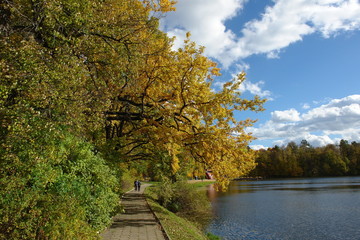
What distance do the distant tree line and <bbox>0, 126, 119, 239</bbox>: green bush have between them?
3320 inches

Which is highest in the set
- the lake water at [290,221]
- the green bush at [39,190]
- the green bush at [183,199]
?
the green bush at [39,190]

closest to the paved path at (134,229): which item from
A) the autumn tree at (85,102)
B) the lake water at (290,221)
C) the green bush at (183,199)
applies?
the autumn tree at (85,102)

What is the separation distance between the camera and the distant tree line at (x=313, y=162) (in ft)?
291

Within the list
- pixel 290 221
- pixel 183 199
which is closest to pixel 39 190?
pixel 183 199

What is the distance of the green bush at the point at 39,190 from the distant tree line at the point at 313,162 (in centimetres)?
8434

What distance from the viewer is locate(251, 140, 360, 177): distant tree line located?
8869 cm

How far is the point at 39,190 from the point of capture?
6.09 meters

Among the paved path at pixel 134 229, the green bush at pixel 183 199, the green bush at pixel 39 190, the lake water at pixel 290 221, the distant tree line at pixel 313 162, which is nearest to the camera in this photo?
the green bush at pixel 39 190

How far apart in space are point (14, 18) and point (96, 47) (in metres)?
2.15

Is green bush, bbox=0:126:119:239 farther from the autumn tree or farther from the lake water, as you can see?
the lake water

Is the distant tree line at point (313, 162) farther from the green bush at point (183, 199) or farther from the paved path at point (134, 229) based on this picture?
the paved path at point (134, 229)

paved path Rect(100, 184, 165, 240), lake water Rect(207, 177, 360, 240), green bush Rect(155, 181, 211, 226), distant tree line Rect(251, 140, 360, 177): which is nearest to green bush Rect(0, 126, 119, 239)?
paved path Rect(100, 184, 165, 240)

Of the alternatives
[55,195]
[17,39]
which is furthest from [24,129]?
[17,39]

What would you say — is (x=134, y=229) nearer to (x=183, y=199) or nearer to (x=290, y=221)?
(x=183, y=199)
